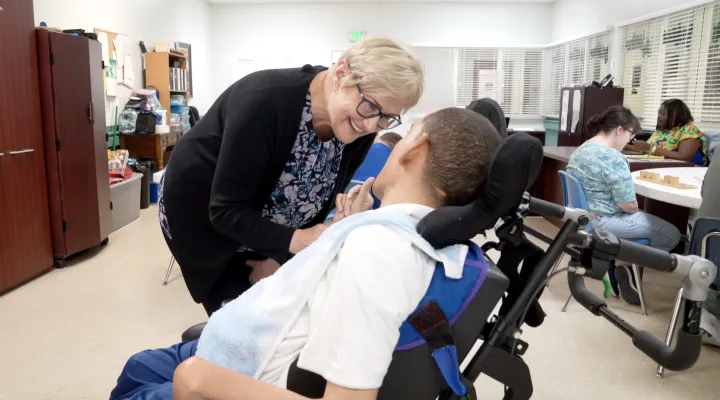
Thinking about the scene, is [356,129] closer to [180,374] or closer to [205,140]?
[205,140]

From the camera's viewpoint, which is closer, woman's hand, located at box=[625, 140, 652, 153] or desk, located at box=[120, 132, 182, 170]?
woman's hand, located at box=[625, 140, 652, 153]

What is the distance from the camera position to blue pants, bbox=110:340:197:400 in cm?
116

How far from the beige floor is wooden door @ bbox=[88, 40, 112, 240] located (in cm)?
55

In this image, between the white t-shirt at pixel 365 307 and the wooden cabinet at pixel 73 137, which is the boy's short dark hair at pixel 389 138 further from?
the wooden cabinet at pixel 73 137

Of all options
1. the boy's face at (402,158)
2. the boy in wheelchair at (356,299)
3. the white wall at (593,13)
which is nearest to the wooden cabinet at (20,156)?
the boy in wheelchair at (356,299)

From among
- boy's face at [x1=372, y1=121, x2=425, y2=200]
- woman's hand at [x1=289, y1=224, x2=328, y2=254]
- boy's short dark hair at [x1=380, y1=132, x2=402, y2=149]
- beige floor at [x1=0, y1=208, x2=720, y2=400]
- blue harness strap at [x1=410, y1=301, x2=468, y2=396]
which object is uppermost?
boy's face at [x1=372, y1=121, x2=425, y2=200]

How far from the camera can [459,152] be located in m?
1.03

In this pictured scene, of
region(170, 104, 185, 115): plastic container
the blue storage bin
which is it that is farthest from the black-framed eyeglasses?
region(170, 104, 185, 115): plastic container

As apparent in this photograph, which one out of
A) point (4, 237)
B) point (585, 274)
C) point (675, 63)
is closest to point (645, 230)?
point (585, 274)

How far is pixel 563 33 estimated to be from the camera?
846cm

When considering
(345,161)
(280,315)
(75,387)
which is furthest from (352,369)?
(75,387)

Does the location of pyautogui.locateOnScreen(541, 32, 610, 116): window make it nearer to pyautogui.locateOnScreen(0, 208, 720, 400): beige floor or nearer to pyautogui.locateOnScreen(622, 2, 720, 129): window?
pyautogui.locateOnScreen(622, 2, 720, 129): window

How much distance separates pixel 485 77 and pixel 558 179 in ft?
14.9

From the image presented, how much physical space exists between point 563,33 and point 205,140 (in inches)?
325
